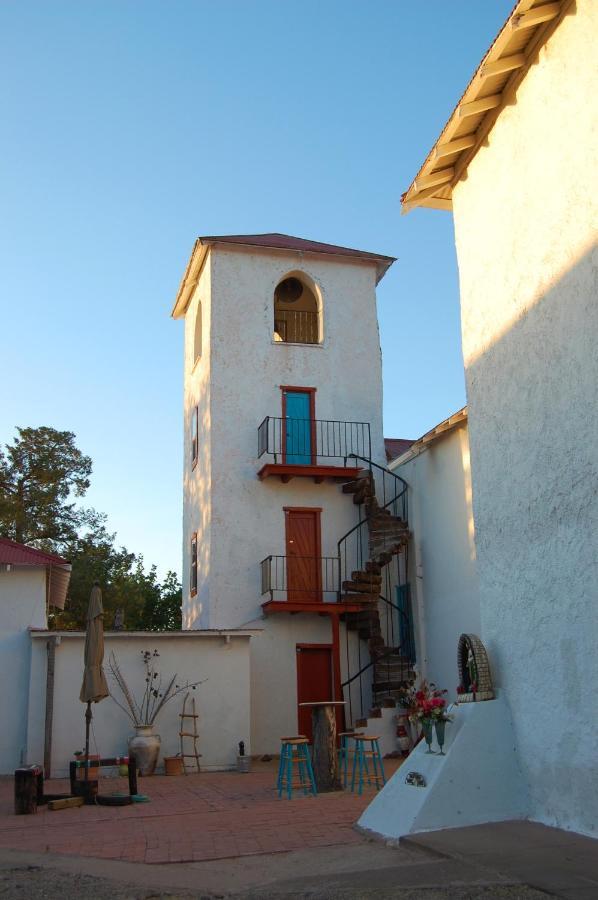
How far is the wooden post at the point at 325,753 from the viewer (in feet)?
38.7

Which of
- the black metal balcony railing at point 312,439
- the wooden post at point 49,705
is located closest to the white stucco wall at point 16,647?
the wooden post at point 49,705

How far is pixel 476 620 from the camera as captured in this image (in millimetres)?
16828

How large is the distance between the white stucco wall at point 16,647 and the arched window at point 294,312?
9617 mm

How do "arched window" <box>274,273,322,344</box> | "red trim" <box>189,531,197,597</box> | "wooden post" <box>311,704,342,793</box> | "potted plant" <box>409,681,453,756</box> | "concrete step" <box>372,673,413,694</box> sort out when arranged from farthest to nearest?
"arched window" <box>274,273,322,344</box>, "red trim" <box>189,531,197,597</box>, "concrete step" <box>372,673,413,694</box>, "wooden post" <box>311,704,342,793</box>, "potted plant" <box>409,681,453,756</box>

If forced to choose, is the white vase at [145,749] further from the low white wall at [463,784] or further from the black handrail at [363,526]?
the low white wall at [463,784]

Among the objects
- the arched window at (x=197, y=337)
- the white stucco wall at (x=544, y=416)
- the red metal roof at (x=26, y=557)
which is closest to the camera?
the white stucco wall at (x=544, y=416)

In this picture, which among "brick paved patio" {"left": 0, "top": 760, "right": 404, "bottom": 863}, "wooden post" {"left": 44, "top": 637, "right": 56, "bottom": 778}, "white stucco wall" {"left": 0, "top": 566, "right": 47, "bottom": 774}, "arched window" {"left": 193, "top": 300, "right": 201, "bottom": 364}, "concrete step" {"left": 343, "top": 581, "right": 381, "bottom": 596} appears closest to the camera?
"brick paved patio" {"left": 0, "top": 760, "right": 404, "bottom": 863}

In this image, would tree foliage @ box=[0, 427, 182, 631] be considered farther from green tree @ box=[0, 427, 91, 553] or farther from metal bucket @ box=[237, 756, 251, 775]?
metal bucket @ box=[237, 756, 251, 775]

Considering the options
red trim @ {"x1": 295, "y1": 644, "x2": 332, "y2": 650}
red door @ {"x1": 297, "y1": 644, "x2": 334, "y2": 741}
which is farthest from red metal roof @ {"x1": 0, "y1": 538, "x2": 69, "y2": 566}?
red door @ {"x1": 297, "y1": 644, "x2": 334, "y2": 741}

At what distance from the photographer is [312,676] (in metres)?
20.1

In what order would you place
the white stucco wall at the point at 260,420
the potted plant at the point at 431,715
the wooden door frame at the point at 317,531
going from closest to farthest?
the potted plant at the point at 431,715, the white stucco wall at the point at 260,420, the wooden door frame at the point at 317,531

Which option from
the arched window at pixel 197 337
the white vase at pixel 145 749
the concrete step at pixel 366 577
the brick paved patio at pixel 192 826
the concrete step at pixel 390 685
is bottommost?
the brick paved patio at pixel 192 826

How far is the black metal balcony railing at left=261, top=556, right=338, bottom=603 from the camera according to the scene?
2021cm

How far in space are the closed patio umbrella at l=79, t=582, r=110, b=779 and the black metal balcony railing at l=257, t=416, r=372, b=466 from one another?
8502 mm
